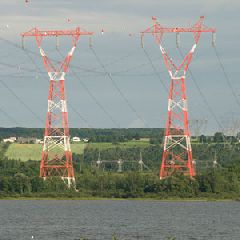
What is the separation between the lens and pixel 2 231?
140125mm

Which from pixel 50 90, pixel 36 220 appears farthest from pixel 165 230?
pixel 50 90

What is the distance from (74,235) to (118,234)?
15.5 feet

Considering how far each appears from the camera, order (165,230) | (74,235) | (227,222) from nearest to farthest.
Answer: (74,235)
(165,230)
(227,222)

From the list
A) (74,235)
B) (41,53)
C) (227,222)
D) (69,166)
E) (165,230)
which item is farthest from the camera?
(69,166)

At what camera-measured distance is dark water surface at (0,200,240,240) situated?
135 meters

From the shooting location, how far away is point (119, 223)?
15888 centimetres

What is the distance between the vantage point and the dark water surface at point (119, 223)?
135 m

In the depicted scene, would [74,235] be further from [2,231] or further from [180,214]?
[180,214]

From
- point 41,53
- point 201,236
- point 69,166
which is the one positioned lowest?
point 201,236

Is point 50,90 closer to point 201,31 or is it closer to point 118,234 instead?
point 201,31

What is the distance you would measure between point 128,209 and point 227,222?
121ft

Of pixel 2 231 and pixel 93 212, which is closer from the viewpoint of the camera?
pixel 2 231

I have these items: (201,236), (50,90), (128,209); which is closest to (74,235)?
(201,236)

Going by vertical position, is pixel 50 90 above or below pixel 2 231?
above
